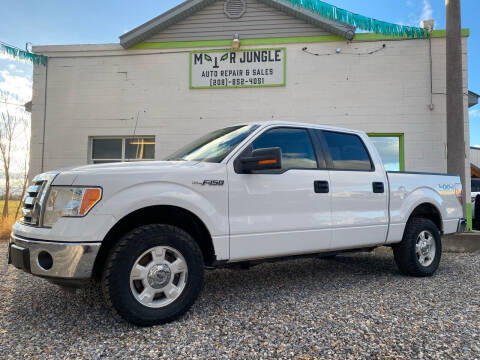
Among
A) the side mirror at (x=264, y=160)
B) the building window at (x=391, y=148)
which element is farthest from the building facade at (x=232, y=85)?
the side mirror at (x=264, y=160)

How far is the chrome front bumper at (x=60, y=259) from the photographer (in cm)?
260

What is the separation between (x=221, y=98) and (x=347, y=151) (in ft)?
17.1

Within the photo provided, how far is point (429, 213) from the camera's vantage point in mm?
4922

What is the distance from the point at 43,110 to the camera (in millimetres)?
9219

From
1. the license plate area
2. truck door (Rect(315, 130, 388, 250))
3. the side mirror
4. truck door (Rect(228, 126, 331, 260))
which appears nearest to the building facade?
truck door (Rect(315, 130, 388, 250))

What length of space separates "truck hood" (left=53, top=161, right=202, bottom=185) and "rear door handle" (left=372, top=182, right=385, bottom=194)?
2.24m

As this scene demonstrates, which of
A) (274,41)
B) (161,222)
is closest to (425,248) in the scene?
(161,222)

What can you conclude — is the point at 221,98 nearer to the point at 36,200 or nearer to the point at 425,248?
the point at 425,248

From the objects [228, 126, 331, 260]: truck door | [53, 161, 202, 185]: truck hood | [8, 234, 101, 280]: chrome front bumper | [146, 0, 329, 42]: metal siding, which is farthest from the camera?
[146, 0, 329, 42]: metal siding

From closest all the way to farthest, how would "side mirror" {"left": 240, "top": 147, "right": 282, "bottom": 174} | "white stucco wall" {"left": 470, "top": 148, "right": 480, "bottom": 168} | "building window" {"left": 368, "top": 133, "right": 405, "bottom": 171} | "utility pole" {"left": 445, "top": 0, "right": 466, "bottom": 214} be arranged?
"side mirror" {"left": 240, "top": 147, "right": 282, "bottom": 174}, "utility pole" {"left": 445, "top": 0, "right": 466, "bottom": 214}, "building window" {"left": 368, "top": 133, "right": 405, "bottom": 171}, "white stucco wall" {"left": 470, "top": 148, "right": 480, "bottom": 168}

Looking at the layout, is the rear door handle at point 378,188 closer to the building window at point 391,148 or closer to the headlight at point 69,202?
the headlight at point 69,202

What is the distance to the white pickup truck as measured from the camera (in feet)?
8.82

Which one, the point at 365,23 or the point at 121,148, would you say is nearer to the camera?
the point at 365,23

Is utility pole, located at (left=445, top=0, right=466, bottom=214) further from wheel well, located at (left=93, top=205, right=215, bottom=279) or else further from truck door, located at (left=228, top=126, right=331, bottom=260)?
wheel well, located at (left=93, top=205, right=215, bottom=279)
